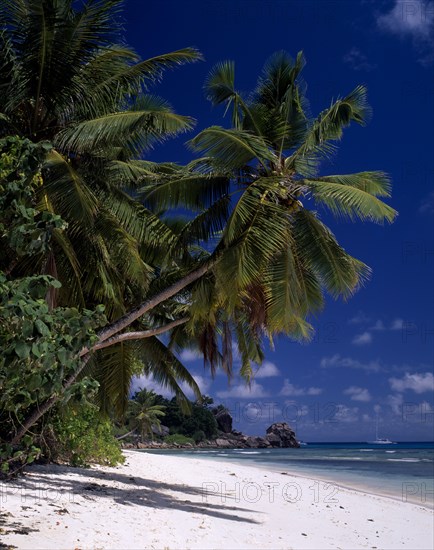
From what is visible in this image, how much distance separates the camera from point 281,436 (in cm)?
8638

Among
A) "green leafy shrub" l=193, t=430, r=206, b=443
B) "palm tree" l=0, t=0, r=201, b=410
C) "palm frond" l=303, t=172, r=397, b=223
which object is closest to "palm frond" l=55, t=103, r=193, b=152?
"palm tree" l=0, t=0, r=201, b=410

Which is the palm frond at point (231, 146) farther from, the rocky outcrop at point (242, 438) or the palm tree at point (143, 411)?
the rocky outcrop at point (242, 438)

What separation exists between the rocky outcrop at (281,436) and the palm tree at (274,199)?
75.9 m

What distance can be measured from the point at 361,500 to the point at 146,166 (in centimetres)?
1060

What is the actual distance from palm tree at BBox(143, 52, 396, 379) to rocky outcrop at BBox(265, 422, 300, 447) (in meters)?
75.9

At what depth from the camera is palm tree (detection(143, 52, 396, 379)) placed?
9602mm

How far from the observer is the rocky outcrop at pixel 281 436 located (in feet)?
277

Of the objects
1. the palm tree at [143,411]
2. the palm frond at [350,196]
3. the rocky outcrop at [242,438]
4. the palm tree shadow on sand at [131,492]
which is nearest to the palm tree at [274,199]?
the palm frond at [350,196]

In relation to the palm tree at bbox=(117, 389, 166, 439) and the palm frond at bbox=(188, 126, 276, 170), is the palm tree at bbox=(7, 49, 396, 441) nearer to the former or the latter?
the palm frond at bbox=(188, 126, 276, 170)

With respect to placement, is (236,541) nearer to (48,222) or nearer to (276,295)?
(276,295)

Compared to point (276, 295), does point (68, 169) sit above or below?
above

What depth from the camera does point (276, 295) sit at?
991 cm

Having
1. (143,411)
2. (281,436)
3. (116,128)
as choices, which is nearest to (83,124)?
(116,128)

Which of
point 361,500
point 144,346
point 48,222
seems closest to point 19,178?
point 48,222
